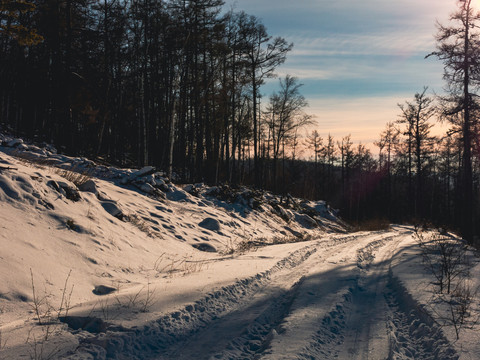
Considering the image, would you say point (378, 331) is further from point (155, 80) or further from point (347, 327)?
point (155, 80)

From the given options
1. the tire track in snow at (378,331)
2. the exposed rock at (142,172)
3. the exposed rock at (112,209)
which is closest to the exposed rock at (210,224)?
the exposed rock at (142,172)

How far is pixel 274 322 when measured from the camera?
4.30 metres

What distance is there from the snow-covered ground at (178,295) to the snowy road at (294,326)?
0.02 m

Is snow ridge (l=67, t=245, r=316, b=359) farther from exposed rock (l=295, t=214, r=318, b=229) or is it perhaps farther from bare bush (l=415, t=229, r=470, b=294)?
exposed rock (l=295, t=214, r=318, b=229)

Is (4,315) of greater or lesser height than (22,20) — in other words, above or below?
below

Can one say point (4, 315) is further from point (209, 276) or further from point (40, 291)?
point (209, 276)

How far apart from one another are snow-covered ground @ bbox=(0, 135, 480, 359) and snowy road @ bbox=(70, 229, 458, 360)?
2cm

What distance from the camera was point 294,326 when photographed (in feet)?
13.2

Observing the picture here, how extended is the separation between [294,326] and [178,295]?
1850mm

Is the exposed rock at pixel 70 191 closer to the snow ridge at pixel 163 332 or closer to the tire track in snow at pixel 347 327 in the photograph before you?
the snow ridge at pixel 163 332

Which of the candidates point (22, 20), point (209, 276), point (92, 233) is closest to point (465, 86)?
point (209, 276)

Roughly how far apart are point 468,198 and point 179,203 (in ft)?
48.7

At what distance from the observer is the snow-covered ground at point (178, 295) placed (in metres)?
3.46

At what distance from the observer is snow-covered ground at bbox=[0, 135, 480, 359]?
11.4 feet
